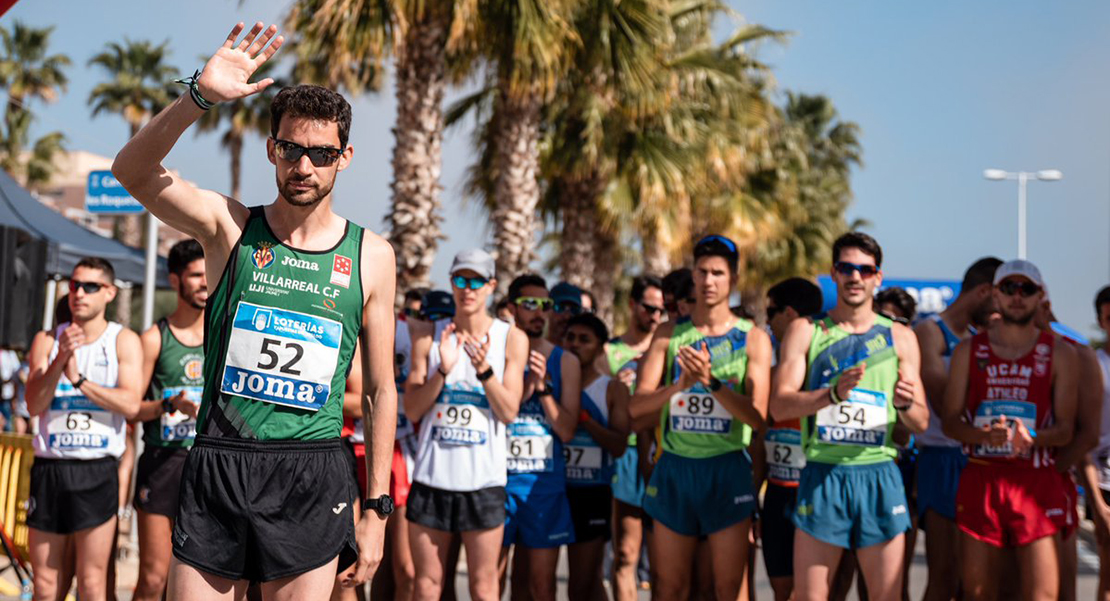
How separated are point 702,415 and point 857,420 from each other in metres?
0.86

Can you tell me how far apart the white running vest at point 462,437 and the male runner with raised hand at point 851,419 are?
1.56 meters

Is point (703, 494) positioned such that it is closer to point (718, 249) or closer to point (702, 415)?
point (702, 415)

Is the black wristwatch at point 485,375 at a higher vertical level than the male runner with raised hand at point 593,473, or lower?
higher

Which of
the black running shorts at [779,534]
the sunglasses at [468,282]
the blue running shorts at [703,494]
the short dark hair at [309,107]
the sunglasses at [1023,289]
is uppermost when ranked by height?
the short dark hair at [309,107]

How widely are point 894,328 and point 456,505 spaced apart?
2.56m

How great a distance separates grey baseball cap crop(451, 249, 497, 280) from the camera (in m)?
6.27

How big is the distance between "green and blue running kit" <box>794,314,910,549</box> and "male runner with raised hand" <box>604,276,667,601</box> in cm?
125

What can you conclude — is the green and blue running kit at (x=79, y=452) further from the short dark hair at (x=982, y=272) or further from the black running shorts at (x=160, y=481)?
the short dark hair at (x=982, y=272)

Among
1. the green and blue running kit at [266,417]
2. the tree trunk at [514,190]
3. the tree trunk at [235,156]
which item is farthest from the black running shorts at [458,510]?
the tree trunk at [235,156]

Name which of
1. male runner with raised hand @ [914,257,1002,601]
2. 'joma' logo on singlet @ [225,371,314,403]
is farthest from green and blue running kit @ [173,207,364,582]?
male runner with raised hand @ [914,257,1002,601]

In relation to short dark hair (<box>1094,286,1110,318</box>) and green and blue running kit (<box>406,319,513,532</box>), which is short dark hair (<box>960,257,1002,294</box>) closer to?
short dark hair (<box>1094,286,1110,318</box>)

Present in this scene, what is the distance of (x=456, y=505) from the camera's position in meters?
6.04

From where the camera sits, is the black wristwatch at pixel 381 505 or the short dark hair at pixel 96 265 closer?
the black wristwatch at pixel 381 505

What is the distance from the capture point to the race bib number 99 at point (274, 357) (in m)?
3.38
